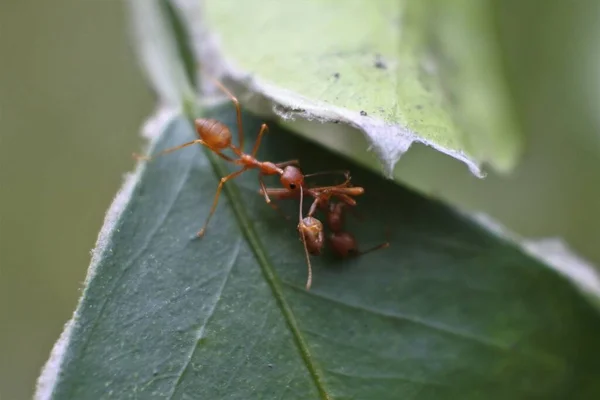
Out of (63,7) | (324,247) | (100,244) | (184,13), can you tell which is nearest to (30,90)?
(63,7)

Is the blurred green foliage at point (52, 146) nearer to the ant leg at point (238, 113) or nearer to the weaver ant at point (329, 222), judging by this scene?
the ant leg at point (238, 113)

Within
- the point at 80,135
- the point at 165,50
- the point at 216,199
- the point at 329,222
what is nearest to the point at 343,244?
the point at 329,222

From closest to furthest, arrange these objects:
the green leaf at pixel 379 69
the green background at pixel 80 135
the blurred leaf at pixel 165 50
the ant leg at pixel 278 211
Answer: the green leaf at pixel 379 69 → the ant leg at pixel 278 211 → the blurred leaf at pixel 165 50 → the green background at pixel 80 135

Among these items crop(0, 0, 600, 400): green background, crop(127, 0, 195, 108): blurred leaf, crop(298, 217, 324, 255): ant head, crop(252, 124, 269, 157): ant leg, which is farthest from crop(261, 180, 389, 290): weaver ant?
crop(0, 0, 600, 400): green background

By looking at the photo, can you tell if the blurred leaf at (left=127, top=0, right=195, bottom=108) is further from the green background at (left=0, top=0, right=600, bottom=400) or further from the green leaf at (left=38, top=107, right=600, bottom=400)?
the green background at (left=0, top=0, right=600, bottom=400)

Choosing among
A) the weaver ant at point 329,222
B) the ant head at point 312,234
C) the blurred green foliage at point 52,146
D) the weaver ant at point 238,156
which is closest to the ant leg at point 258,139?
the weaver ant at point 238,156

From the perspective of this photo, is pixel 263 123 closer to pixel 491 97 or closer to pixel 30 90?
pixel 491 97
